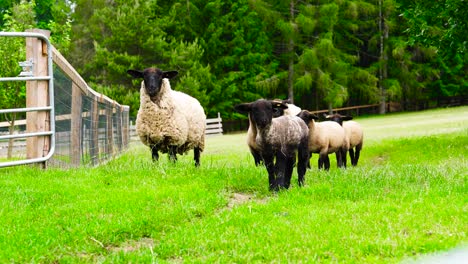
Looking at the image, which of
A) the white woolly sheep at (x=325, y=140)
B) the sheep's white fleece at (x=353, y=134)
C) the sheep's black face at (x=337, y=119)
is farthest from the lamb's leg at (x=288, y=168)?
A: the sheep's white fleece at (x=353, y=134)

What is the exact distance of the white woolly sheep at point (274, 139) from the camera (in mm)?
8883

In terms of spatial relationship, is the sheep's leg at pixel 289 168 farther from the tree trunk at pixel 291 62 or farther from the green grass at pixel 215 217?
the tree trunk at pixel 291 62

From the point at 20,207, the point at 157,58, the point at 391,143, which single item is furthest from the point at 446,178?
the point at 157,58

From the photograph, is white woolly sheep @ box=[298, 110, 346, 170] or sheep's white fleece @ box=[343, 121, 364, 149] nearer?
white woolly sheep @ box=[298, 110, 346, 170]

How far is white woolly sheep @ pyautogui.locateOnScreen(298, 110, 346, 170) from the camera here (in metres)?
14.2

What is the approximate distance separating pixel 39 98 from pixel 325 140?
7487 mm

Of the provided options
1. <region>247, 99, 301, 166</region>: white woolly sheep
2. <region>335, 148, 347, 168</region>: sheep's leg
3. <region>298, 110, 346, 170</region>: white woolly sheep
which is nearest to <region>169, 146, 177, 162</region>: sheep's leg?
<region>247, 99, 301, 166</region>: white woolly sheep

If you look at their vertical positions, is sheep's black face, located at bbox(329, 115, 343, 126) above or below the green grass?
above

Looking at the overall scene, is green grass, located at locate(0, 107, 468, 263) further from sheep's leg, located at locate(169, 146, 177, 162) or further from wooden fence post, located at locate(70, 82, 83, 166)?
sheep's leg, located at locate(169, 146, 177, 162)

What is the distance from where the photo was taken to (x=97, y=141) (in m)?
Result: 14.2

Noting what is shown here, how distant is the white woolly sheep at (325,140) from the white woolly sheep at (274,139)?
4394 mm

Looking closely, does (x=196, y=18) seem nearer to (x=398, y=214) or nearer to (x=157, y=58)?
(x=157, y=58)

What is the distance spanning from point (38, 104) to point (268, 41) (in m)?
43.4

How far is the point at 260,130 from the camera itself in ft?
29.6
